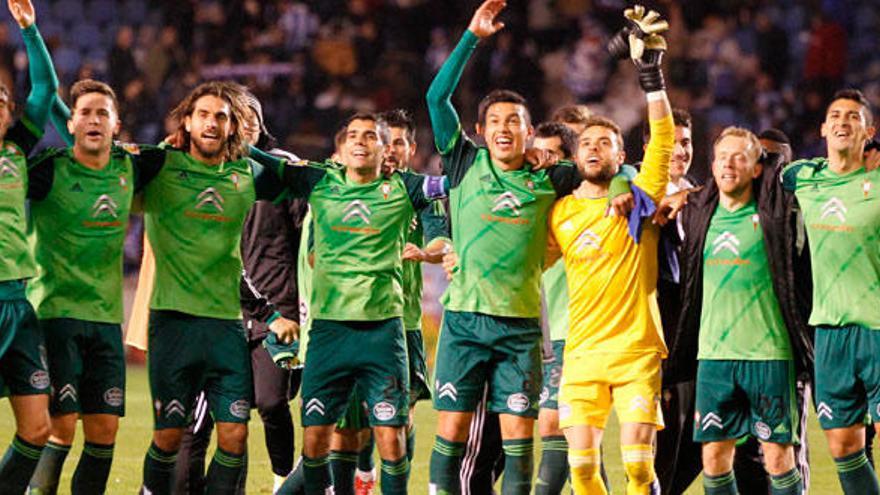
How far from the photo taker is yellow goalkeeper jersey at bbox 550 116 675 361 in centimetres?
809

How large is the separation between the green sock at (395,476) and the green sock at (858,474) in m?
2.17

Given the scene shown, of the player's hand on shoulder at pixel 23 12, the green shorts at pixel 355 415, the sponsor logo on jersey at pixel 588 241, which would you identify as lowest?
the green shorts at pixel 355 415

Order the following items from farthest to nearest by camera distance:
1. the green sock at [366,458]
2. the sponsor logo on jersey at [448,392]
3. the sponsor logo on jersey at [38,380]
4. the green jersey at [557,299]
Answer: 1. the green sock at [366,458]
2. the green jersey at [557,299]
3. the sponsor logo on jersey at [448,392]
4. the sponsor logo on jersey at [38,380]

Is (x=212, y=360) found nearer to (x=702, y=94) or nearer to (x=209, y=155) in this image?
(x=209, y=155)

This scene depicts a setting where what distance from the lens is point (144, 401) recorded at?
14688mm

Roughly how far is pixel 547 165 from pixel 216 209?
1709mm

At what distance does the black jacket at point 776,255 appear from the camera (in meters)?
8.26

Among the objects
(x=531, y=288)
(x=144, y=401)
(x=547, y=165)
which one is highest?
(x=547, y=165)

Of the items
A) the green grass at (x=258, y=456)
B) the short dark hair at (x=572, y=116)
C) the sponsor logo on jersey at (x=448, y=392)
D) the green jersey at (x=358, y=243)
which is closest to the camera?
the sponsor logo on jersey at (x=448, y=392)

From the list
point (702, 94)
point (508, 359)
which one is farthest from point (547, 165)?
point (702, 94)

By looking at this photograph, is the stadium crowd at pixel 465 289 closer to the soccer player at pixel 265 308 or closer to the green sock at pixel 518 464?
the green sock at pixel 518 464

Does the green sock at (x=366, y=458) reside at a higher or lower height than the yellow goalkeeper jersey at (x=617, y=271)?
lower

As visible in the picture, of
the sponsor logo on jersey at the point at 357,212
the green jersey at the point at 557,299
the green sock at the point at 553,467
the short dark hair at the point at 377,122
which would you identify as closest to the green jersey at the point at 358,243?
the sponsor logo on jersey at the point at 357,212

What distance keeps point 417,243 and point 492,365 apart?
1.61m
